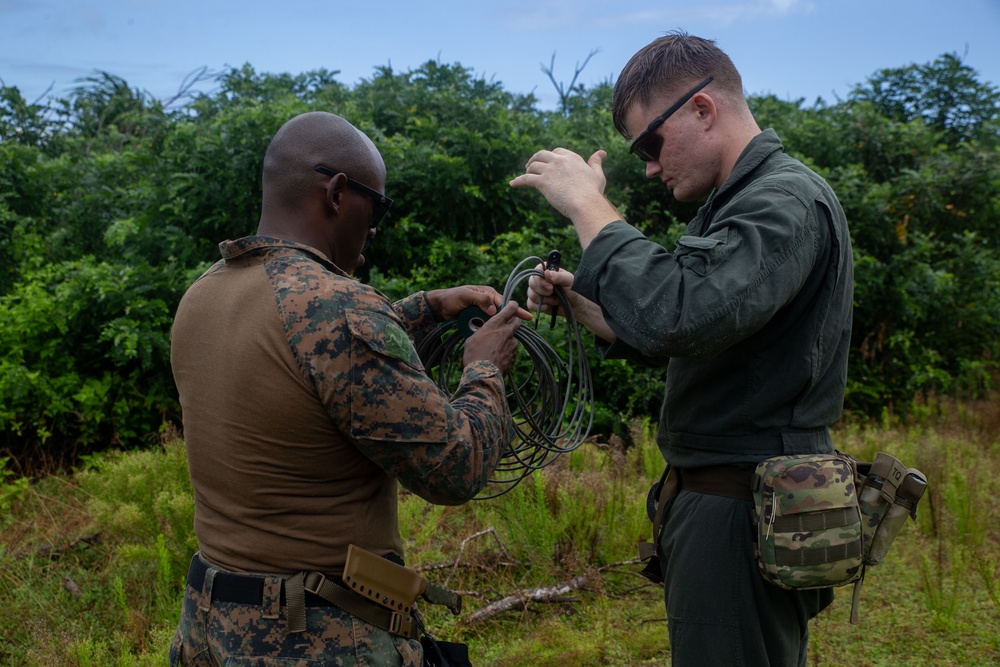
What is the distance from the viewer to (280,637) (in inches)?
78.0

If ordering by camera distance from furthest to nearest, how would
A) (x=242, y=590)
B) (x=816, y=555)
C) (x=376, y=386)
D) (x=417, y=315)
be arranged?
(x=417, y=315), (x=816, y=555), (x=242, y=590), (x=376, y=386)

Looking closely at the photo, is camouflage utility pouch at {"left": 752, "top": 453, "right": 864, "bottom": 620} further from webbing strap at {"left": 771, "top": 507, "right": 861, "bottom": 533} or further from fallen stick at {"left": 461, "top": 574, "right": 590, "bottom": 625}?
fallen stick at {"left": 461, "top": 574, "right": 590, "bottom": 625}

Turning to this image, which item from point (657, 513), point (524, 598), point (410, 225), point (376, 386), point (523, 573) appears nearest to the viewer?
point (376, 386)

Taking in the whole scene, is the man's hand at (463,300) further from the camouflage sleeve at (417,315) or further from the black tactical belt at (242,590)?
the black tactical belt at (242,590)

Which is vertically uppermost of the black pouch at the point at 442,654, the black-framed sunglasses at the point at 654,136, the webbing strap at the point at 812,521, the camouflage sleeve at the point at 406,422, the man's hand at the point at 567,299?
the black-framed sunglasses at the point at 654,136

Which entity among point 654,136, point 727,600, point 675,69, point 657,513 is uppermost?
point 675,69

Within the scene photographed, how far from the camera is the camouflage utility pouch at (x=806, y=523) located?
7.04 ft

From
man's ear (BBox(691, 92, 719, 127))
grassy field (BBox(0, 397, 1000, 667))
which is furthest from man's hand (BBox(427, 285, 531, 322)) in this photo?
grassy field (BBox(0, 397, 1000, 667))

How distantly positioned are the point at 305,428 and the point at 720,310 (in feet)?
3.37

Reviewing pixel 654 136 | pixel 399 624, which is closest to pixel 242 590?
pixel 399 624

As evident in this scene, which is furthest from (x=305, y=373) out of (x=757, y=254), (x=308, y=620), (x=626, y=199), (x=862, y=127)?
(x=862, y=127)

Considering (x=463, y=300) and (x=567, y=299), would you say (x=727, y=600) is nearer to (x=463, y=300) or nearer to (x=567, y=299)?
(x=567, y=299)

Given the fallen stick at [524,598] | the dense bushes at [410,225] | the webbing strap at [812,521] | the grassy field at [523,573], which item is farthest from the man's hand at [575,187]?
the dense bushes at [410,225]

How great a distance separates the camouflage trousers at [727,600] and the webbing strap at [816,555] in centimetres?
12
